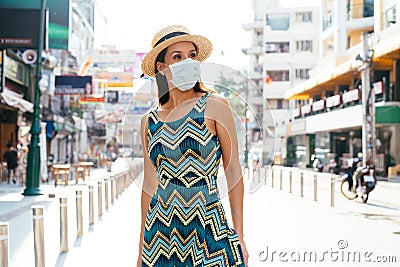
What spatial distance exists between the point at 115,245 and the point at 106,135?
3166 inches

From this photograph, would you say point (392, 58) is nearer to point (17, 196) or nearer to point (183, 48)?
point (17, 196)

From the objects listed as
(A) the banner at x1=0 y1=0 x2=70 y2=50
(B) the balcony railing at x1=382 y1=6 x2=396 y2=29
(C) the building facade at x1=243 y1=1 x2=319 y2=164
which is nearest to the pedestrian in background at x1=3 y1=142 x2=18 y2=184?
(A) the banner at x1=0 y1=0 x2=70 y2=50

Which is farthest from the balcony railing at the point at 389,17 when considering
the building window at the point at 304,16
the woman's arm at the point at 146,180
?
the building window at the point at 304,16

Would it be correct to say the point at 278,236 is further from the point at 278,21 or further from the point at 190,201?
the point at 278,21

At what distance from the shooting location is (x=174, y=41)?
3.67m

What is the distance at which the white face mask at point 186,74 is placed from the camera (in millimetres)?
3564

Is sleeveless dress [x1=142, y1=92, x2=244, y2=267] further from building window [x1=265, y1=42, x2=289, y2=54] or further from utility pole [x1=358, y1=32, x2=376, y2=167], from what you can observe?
building window [x1=265, y1=42, x2=289, y2=54]

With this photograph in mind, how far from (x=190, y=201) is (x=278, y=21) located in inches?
3147

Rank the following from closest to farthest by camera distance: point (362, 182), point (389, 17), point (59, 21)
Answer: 1. point (362, 182)
2. point (59, 21)
3. point (389, 17)

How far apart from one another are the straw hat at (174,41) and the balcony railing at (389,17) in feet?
115

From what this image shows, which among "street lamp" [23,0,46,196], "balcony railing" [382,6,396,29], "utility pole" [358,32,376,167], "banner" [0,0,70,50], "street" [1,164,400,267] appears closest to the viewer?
"street" [1,164,400,267]

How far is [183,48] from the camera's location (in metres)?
3.68

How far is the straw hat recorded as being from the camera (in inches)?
144

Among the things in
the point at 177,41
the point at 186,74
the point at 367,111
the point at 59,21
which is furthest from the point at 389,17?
the point at 186,74
